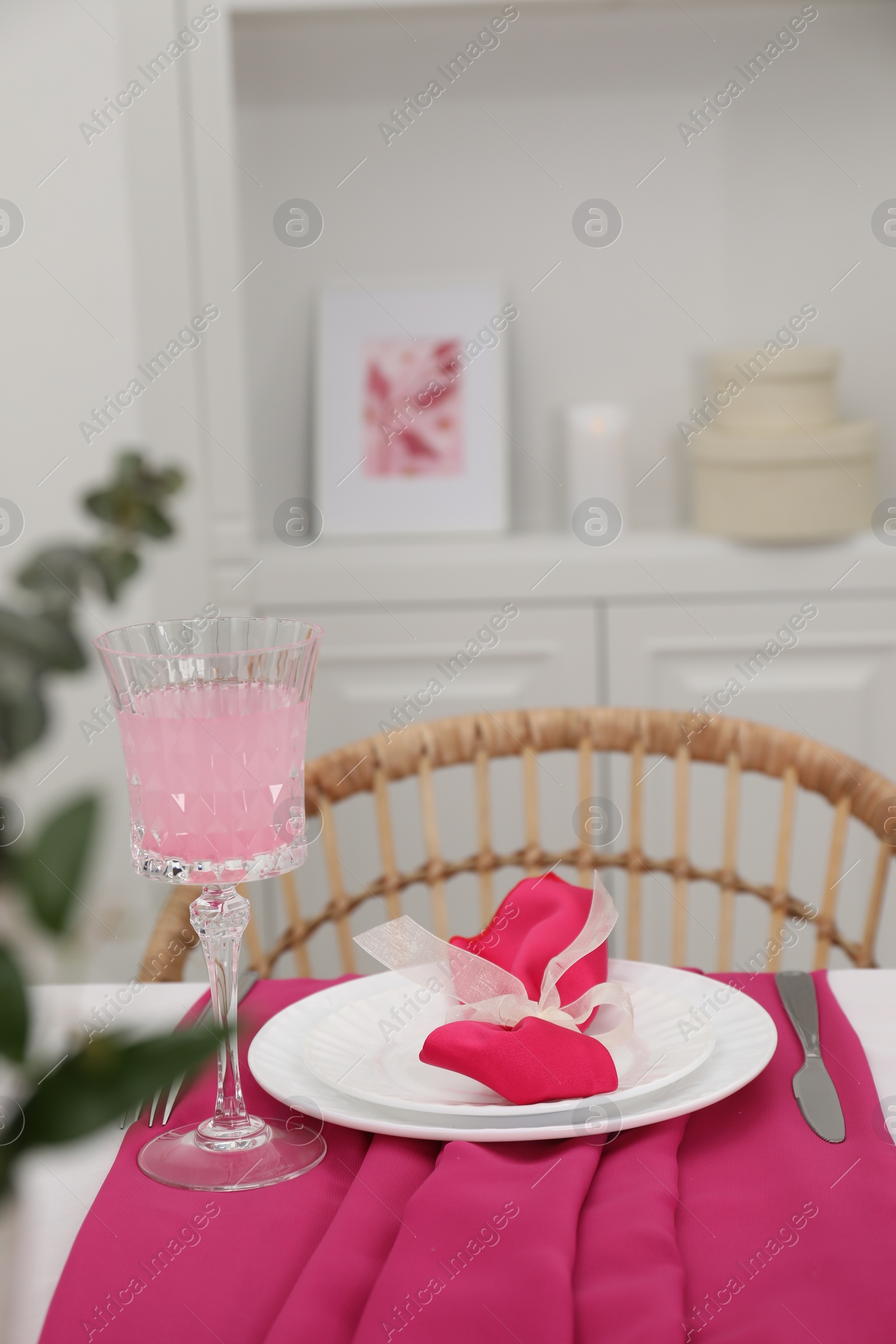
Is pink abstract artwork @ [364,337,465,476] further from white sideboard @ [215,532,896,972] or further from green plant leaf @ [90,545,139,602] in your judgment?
green plant leaf @ [90,545,139,602]

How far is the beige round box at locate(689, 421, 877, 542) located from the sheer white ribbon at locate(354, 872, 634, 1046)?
1.22 meters

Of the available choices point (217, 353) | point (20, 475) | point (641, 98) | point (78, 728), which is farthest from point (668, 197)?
point (78, 728)

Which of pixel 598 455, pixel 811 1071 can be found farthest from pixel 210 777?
pixel 598 455

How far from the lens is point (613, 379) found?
6.72ft

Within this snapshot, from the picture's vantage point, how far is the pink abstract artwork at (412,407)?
1.96m

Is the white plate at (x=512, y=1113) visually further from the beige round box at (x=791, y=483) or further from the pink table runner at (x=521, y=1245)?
the beige round box at (x=791, y=483)

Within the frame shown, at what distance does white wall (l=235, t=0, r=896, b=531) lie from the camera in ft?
6.31

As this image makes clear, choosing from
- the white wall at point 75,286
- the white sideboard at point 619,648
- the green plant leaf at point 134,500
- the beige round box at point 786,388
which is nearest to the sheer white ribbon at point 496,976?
the green plant leaf at point 134,500

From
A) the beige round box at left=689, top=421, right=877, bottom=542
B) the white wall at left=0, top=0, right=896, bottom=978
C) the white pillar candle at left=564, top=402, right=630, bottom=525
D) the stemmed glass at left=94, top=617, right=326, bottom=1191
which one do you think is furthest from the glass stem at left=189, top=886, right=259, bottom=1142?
the white pillar candle at left=564, top=402, right=630, bottom=525

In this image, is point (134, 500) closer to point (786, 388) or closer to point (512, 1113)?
point (512, 1113)

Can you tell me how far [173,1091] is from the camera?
31 cm

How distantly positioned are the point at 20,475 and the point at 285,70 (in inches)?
30.4

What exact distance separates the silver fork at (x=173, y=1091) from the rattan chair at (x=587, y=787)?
23 cm

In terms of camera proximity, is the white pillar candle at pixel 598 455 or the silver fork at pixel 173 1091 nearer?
the silver fork at pixel 173 1091
